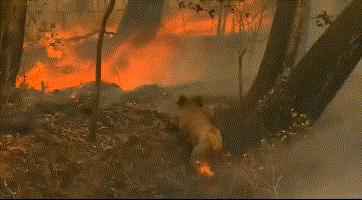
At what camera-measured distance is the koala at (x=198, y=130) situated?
7.55 m

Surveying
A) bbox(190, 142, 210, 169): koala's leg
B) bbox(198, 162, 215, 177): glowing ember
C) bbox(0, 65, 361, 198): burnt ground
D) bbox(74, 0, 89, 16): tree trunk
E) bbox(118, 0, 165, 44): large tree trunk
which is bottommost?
bbox(74, 0, 89, 16): tree trunk

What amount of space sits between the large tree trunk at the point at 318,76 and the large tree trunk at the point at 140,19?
1075 cm

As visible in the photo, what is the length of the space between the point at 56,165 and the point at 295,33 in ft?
14.8

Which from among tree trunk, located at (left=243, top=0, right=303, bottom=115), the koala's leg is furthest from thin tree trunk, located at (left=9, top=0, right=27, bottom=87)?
tree trunk, located at (left=243, top=0, right=303, bottom=115)

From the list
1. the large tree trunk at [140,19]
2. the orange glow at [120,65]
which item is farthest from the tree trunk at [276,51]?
the large tree trunk at [140,19]

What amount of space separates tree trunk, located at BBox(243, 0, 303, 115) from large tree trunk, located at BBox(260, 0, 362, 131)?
0.22 meters

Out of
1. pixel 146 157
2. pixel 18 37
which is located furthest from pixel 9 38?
pixel 146 157

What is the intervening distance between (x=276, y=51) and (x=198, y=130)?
2.00m

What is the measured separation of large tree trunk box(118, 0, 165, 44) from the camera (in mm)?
18719

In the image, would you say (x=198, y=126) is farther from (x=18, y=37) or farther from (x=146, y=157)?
(x=18, y=37)

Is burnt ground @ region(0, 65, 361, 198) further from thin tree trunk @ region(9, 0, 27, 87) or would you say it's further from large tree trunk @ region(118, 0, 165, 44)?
large tree trunk @ region(118, 0, 165, 44)

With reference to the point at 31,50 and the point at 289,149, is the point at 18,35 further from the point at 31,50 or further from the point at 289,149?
the point at 31,50

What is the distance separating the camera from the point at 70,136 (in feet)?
26.7

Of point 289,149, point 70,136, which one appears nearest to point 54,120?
point 70,136
